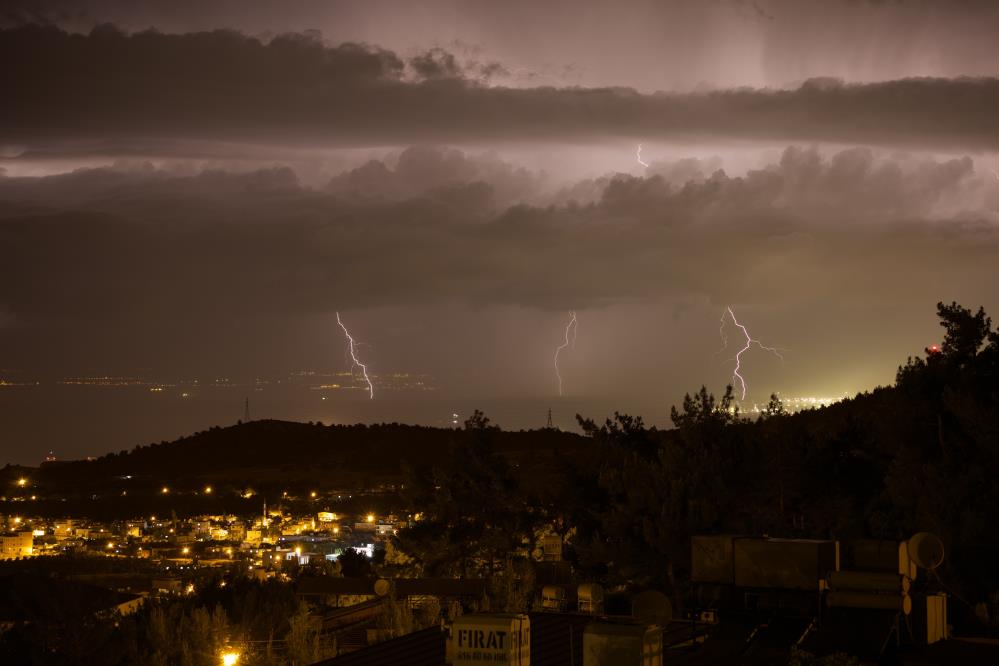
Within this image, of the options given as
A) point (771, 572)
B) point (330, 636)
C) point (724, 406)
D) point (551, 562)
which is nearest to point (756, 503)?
point (724, 406)

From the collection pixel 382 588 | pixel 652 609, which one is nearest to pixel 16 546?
pixel 382 588

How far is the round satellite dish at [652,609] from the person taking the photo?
42.0 ft

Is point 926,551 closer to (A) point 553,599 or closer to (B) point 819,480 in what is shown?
(A) point 553,599

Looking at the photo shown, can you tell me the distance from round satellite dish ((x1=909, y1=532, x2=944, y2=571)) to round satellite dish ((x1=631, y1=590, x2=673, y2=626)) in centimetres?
262

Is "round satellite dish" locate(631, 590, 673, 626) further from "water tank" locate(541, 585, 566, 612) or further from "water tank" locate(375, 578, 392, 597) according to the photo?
"water tank" locate(375, 578, 392, 597)

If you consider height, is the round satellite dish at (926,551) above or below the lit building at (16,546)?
above

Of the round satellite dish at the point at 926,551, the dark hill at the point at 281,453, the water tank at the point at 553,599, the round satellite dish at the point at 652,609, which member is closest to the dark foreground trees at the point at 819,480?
the water tank at the point at 553,599

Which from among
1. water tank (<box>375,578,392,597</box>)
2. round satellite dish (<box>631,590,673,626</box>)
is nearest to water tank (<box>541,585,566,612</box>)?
water tank (<box>375,578,392,597</box>)

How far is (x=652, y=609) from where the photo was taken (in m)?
12.9

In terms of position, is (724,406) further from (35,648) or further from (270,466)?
(270,466)

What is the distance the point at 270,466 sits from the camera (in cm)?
8925

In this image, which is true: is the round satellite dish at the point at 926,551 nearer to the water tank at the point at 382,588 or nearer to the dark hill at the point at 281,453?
the water tank at the point at 382,588

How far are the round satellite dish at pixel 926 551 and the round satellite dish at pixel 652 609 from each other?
262 cm

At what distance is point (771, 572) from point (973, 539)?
8047mm
